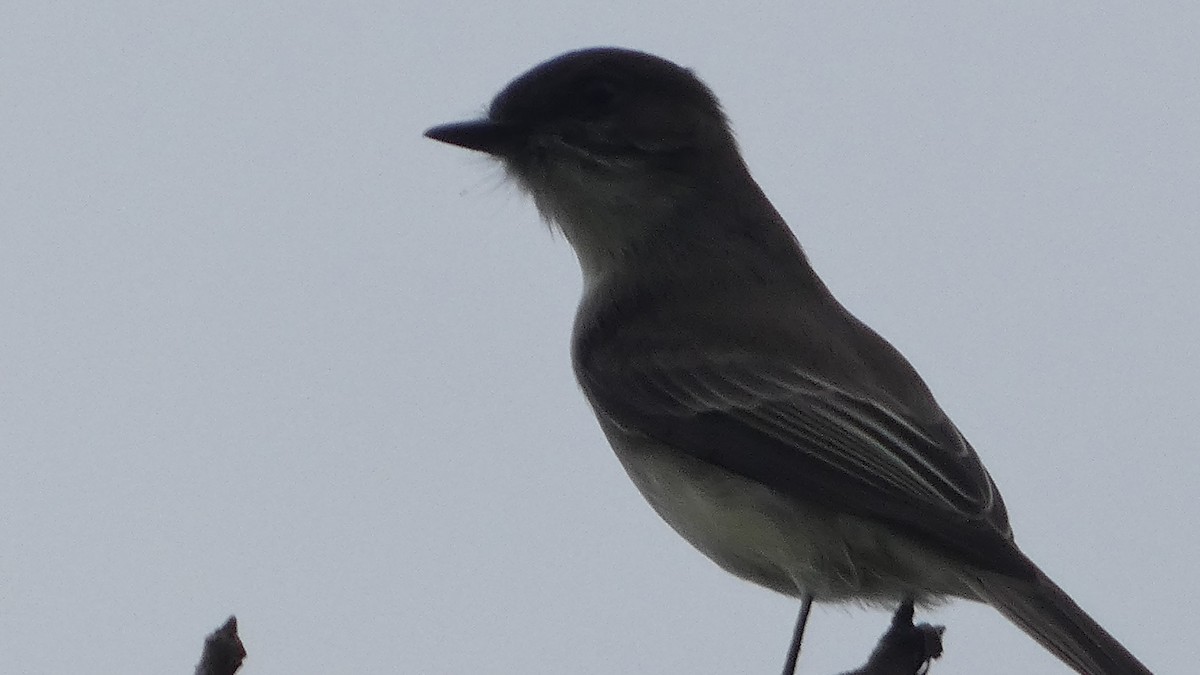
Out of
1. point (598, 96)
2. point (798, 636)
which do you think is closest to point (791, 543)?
point (798, 636)

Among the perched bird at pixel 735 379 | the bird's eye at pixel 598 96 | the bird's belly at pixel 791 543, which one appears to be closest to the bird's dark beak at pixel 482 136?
the perched bird at pixel 735 379

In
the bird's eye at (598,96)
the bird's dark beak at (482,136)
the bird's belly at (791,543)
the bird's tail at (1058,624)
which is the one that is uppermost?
the bird's eye at (598,96)

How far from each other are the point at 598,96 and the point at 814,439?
180 centimetres

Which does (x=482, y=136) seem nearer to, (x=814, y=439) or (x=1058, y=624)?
(x=814, y=439)

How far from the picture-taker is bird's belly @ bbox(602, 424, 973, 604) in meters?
4.96

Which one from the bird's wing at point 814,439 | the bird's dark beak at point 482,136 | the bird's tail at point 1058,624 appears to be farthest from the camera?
the bird's dark beak at point 482,136

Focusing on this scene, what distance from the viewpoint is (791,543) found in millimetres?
5047

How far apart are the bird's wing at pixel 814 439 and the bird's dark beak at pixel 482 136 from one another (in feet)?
3.19

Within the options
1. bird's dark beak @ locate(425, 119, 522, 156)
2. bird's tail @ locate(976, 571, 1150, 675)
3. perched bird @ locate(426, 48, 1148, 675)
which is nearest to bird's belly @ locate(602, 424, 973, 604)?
perched bird @ locate(426, 48, 1148, 675)

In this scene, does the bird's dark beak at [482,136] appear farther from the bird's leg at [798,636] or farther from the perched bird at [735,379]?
the bird's leg at [798,636]

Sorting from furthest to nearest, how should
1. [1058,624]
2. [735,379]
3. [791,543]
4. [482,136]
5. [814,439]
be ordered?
[482,136], [735,379], [814,439], [791,543], [1058,624]

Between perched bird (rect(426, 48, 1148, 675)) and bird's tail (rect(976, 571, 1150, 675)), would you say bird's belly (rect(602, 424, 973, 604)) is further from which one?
bird's tail (rect(976, 571, 1150, 675))

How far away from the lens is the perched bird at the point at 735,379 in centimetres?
492

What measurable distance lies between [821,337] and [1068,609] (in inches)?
53.8
